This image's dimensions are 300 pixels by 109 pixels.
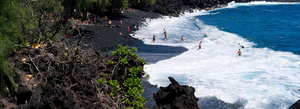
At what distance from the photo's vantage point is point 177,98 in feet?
23.8

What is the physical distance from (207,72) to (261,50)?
35.0 feet

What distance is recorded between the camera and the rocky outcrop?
23.6ft

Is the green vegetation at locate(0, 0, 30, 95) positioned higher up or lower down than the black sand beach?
higher up

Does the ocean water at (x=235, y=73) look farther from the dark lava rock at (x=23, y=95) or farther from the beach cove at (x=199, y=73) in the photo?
the dark lava rock at (x=23, y=95)

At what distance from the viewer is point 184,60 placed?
723 inches

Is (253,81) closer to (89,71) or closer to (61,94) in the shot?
(89,71)

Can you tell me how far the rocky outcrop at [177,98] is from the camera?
7203 mm

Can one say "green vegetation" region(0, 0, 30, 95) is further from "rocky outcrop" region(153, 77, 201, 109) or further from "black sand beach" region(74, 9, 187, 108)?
"black sand beach" region(74, 9, 187, 108)

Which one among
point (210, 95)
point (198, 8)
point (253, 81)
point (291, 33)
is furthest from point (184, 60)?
point (198, 8)

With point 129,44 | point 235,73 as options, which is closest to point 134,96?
point 235,73

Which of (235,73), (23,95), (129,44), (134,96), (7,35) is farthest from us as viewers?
(129,44)

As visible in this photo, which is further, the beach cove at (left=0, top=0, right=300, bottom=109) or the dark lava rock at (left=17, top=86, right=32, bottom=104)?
the beach cove at (left=0, top=0, right=300, bottom=109)

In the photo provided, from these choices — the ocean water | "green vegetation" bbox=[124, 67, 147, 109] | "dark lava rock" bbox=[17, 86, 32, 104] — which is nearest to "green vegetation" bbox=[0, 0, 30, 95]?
"dark lava rock" bbox=[17, 86, 32, 104]

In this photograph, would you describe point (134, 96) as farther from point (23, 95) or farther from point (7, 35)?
point (7, 35)
